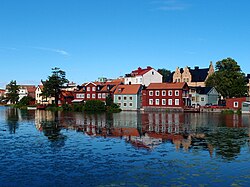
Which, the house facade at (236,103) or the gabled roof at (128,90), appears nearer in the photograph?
the house facade at (236,103)

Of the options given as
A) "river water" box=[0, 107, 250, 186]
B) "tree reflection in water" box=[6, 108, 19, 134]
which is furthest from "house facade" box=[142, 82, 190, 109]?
"river water" box=[0, 107, 250, 186]

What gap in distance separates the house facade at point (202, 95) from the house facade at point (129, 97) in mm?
13882

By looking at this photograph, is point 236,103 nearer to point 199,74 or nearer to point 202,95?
point 202,95

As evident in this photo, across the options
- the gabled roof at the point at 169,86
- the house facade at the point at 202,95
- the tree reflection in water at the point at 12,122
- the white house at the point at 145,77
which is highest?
the white house at the point at 145,77

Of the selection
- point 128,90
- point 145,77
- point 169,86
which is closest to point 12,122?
point 128,90

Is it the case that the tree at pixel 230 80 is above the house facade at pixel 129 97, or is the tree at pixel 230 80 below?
above

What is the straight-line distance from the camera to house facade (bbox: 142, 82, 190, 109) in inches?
3163

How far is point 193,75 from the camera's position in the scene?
11094 centimetres

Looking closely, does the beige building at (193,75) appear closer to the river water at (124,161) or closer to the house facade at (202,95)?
the house facade at (202,95)

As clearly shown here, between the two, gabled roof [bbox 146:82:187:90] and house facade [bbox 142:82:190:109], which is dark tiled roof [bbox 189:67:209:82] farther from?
gabled roof [bbox 146:82:187:90]

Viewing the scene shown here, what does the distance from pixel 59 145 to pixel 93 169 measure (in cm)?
819

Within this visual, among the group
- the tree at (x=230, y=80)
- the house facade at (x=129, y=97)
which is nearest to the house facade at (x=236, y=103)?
the tree at (x=230, y=80)

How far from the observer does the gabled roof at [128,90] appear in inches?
3327

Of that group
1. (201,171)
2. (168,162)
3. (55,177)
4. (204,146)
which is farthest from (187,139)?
(55,177)
